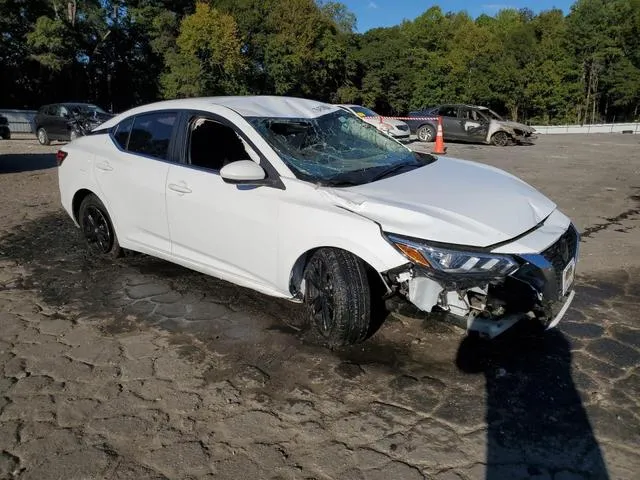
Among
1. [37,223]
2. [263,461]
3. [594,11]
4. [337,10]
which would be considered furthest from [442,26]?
[263,461]

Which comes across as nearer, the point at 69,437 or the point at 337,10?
the point at 69,437

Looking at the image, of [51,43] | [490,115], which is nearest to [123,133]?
[490,115]

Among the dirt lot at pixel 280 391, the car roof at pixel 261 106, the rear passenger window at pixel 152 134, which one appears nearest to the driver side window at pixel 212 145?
the car roof at pixel 261 106

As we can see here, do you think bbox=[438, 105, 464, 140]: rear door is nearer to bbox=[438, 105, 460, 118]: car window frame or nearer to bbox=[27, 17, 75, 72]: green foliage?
bbox=[438, 105, 460, 118]: car window frame

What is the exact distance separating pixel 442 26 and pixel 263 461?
204 ft

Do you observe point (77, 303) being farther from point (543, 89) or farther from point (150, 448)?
point (543, 89)

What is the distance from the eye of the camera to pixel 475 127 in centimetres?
1941

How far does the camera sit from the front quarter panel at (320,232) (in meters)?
3.09

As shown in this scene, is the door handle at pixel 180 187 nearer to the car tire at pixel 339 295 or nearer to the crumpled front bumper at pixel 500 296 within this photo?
the car tire at pixel 339 295

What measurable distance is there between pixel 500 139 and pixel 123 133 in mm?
16782

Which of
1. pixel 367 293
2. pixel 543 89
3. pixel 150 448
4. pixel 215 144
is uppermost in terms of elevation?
pixel 543 89

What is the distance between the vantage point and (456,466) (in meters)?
2.46

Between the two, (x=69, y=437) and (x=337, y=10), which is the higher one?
(x=337, y=10)

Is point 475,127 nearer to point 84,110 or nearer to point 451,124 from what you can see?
point 451,124
